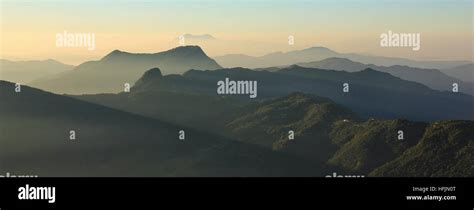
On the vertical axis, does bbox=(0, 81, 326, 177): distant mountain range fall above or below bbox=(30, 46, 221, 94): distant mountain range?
below

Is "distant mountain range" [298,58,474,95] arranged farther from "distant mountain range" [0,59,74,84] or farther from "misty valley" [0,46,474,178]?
"distant mountain range" [0,59,74,84]

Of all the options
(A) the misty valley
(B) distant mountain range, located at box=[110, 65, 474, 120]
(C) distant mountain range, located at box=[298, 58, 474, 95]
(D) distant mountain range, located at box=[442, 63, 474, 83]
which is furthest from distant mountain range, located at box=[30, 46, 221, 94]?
(D) distant mountain range, located at box=[442, 63, 474, 83]

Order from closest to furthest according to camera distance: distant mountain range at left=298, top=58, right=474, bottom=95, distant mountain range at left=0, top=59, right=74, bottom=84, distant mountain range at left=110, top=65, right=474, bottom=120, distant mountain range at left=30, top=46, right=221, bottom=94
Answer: distant mountain range at left=0, top=59, right=74, bottom=84 < distant mountain range at left=298, top=58, right=474, bottom=95 < distant mountain range at left=30, top=46, right=221, bottom=94 < distant mountain range at left=110, top=65, right=474, bottom=120

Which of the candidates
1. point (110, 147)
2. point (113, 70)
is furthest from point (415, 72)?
point (113, 70)

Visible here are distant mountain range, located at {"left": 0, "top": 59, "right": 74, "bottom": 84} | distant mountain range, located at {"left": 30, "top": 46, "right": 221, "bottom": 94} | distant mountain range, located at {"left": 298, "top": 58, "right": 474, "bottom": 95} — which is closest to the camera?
distant mountain range, located at {"left": 0, "top": 59, "right": 74, "bottom": 84}

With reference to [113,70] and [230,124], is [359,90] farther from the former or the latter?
[113,70]
